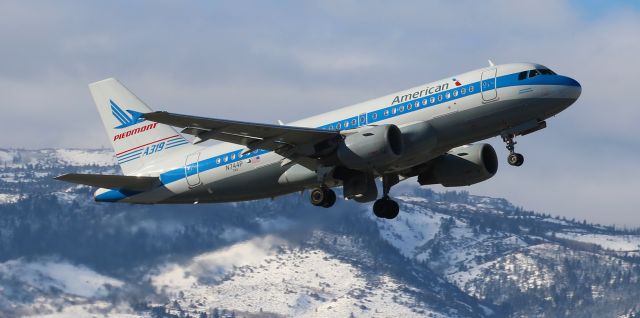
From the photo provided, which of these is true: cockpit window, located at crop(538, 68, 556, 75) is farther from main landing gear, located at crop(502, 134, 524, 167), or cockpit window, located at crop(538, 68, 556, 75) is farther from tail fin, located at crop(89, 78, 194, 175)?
tail fin, located at crop(89, 78, 194, 175)

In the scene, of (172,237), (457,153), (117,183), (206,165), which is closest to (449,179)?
(457,153)

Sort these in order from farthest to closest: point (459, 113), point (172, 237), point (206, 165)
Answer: point (172, 237) < point (206, 165) < point (459, 113)

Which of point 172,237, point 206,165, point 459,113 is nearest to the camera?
point 459,113

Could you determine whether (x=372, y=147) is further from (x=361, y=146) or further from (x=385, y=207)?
(x=385, y=207)

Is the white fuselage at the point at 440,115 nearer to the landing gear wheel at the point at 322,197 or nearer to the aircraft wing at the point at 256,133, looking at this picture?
the landing gear wheel at the point at 322,197

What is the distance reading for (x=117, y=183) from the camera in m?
68.1

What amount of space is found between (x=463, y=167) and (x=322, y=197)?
8.62 metres

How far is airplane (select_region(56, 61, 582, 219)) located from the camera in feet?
196

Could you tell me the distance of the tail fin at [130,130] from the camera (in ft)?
235

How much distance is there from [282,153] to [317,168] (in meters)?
1.87

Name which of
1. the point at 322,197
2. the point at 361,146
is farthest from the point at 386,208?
the point at 361,146

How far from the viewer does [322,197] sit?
208 feet

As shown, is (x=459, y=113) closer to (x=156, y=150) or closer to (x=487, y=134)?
(x=487, y=134)

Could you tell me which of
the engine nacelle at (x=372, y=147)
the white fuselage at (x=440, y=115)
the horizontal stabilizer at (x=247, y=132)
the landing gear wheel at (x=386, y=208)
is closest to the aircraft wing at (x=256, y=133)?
the horizontal stabilizer at (x=247, y=132)
